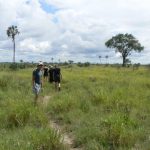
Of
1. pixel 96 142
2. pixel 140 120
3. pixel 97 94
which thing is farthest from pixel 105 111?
pixel 96 142

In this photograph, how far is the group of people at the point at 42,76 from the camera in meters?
18.8

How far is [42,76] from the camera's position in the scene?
19.6m

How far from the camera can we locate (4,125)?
1298 centimetres

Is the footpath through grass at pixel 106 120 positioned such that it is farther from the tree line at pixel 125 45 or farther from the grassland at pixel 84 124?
the tree line at pixel 125 45

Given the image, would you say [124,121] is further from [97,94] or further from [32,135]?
[97,94]

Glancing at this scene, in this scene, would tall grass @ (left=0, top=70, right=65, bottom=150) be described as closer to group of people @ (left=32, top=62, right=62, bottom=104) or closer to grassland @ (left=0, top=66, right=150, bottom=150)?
grassland @ (left=0, top=66, right=150, bottom=150)

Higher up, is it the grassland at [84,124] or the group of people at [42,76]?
the group of people at [42,76]

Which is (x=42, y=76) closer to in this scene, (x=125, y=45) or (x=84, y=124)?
(x=84, y=124)

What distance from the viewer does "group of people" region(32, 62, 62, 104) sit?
18.8 meters

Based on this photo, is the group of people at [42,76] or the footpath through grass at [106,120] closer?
the footpath through grass at [106,120]

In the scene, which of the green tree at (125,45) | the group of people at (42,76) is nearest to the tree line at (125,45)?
the green tree at (125,45)

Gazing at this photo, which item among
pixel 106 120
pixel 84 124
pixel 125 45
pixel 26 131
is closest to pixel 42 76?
pixel 84 124

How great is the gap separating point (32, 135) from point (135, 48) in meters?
81.3

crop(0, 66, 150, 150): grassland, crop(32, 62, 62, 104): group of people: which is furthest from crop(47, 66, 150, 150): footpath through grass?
crop(32, 62, 62, 104): group of people
